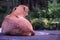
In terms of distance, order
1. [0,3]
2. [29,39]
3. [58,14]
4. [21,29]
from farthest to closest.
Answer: [0,3], [58,14], [21,29], [29,39]

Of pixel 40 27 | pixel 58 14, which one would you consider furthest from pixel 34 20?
pixel 58 14

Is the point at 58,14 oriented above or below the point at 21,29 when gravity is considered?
below

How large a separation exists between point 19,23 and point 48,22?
4.93 meters

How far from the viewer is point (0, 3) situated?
415 inches

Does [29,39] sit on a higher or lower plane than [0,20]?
higher

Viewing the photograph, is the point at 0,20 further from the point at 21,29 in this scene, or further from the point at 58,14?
the point at 21,29

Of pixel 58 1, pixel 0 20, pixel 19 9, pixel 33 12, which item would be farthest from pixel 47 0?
pixel 19 9

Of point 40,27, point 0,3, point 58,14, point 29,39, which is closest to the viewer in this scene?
point 29,39

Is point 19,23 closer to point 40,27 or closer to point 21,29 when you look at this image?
point 21,29

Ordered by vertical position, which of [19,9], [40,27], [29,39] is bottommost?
[40,27]

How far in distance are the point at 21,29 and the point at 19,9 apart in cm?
40

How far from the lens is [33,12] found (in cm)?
954

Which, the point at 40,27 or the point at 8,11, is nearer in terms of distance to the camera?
the point at 40,27

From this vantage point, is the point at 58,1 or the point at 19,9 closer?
the point at 19,9
